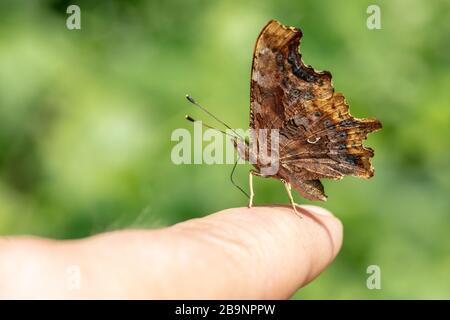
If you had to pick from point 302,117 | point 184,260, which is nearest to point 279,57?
point 302,117

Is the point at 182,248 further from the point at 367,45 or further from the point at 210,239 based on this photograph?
the point at 367,45

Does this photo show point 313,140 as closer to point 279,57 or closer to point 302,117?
point 302,117

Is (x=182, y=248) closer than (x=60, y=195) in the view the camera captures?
Yes

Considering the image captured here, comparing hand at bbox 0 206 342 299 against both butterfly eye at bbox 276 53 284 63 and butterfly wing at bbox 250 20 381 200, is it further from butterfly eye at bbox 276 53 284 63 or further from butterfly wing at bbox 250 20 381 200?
butterfly eye at bbox 276 53 284 63

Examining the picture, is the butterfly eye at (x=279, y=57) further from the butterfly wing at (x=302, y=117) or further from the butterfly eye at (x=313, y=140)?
the butterfly eye at (x=313, y=140)

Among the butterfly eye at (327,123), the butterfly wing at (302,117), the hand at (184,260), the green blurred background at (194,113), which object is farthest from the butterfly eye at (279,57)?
the green blurred background at (194,113)
